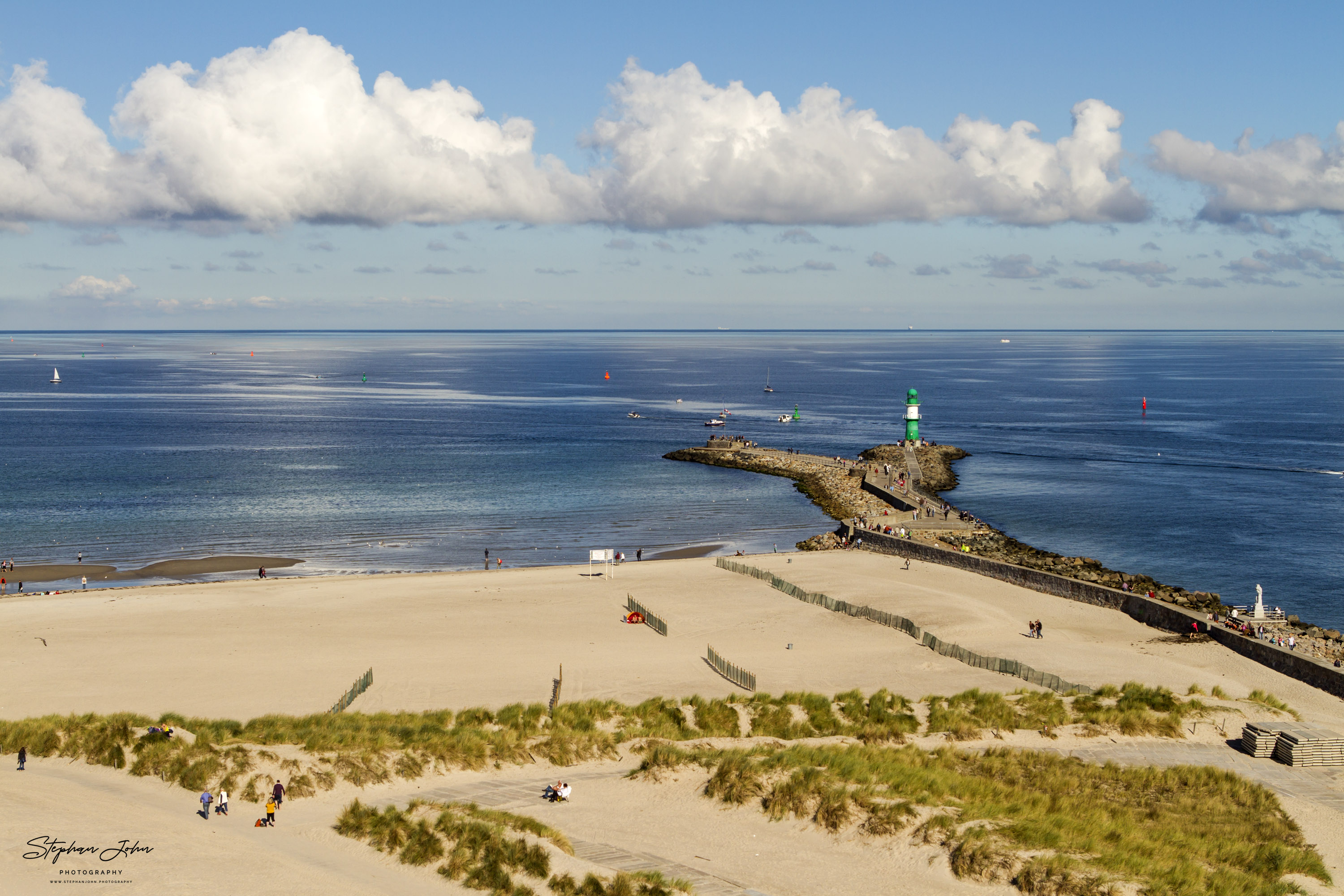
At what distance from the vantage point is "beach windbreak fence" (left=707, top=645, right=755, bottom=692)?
33.7 meters

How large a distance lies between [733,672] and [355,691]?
12203 mm

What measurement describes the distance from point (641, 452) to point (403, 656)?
71321mm

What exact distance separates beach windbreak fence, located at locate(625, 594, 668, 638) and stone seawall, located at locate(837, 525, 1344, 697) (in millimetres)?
18760

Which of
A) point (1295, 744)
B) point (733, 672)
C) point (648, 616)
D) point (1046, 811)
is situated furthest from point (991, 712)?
point (648, 616)

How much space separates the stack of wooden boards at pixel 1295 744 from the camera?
1099 inches

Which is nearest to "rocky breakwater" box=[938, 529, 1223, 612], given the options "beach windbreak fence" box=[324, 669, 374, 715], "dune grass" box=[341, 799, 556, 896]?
"beach windbreak fence" box=[324, 669, 374, 715]

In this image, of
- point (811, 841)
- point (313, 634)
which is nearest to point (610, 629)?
point (313, 634)

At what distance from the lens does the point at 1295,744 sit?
27969mm

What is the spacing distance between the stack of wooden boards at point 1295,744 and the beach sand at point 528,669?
50.1 inches

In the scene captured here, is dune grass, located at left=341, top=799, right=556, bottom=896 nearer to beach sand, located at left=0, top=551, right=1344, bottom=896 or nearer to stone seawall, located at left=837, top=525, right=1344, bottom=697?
beach sand, located at left=0, top=551, right=1344, bottom=896

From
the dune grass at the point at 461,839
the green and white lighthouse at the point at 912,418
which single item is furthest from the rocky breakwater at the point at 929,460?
the dune grass at the point at 461,839

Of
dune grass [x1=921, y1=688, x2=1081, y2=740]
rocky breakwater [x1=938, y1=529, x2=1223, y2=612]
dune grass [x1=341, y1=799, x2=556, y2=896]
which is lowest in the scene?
rocky breakwater [x1=938, y1=529, x2=1223, y2=612]

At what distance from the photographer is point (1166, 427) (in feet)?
431

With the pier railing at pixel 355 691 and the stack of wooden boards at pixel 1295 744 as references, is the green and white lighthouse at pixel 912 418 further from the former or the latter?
the pier railing at pixel 355 691
